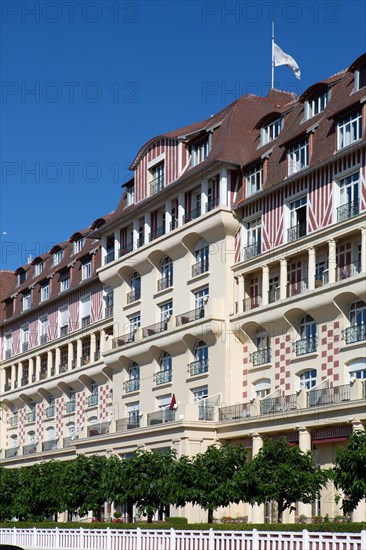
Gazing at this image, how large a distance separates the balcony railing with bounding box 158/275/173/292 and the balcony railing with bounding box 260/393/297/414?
10.2 m

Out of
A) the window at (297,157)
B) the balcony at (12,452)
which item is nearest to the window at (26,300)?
the balcony at (12,452)

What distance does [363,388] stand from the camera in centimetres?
3709

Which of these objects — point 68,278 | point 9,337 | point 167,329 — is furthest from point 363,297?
point 9,337

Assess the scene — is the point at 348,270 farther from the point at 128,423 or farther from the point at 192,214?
the point at 128,423

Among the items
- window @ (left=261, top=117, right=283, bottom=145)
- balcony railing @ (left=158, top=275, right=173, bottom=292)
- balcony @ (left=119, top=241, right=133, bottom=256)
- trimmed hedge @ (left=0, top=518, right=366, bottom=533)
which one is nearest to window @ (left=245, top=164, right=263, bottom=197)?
window @ (left=261, top=117, right=283, bottom=145)

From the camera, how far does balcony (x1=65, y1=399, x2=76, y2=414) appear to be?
6159 cm

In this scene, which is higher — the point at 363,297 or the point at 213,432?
the point at 363,297

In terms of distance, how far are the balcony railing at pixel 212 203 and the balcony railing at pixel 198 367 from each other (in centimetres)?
704

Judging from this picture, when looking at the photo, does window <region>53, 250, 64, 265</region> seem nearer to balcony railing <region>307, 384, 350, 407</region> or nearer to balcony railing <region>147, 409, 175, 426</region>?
balcony railing <region>147, 409, 175, 426</region>

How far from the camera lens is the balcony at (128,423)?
49803mm

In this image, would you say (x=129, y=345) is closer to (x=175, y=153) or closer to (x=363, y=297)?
(x=175, y=153)

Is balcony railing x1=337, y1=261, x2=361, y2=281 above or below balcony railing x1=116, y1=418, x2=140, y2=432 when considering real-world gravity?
above

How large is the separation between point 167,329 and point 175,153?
869 centimetres

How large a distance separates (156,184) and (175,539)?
2503cm
